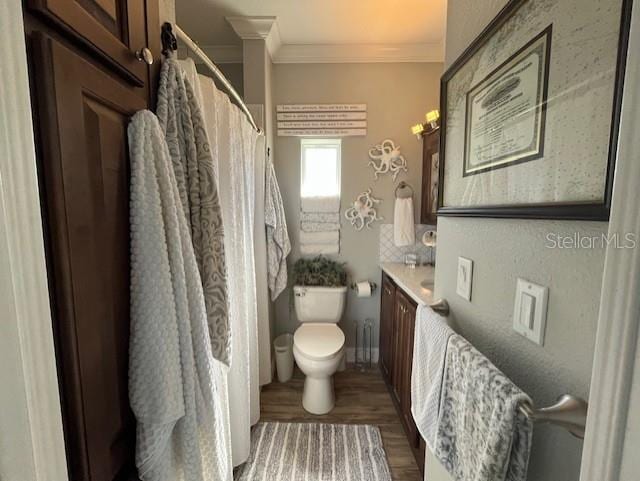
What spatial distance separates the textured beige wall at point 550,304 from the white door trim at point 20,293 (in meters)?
0.79

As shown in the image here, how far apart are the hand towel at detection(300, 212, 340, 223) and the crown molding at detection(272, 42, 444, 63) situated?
1.23 meters

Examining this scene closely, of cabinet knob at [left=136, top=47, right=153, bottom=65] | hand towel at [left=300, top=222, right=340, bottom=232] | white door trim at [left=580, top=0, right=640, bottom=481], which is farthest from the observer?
hand towel at [left=300, top=222, right=340, bottom=232]

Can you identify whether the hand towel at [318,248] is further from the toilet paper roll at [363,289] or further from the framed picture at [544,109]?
the framed picture at [544,109]

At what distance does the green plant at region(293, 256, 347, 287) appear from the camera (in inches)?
90.5

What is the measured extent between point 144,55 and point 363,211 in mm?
1902

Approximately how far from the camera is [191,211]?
0.78m

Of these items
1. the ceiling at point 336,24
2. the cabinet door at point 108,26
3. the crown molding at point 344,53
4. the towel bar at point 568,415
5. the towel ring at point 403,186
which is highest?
the ceiling at point 336,24

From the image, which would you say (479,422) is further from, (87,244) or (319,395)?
(319,395)

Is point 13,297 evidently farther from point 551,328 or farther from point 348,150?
point 348,150

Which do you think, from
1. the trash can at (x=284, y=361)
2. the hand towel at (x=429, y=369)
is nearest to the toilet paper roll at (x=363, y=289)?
the trash can at (x=284, y=361)

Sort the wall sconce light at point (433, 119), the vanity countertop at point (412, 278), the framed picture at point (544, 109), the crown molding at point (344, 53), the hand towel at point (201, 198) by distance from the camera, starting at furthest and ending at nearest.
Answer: the crown molding at point (344, 53) < the wall sconce light at point (433, 119) < the vanity countertop at point (412, 278) < the hand towel at point (201, 198) < the framed picture at point (544, 109)

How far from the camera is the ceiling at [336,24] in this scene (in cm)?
177

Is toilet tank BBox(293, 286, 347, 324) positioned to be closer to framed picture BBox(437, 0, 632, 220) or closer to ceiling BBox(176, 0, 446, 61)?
framed picture BBox(437, 0, 632, 220)

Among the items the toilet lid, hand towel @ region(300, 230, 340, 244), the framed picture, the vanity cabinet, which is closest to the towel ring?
hand towel @ region(300, 230, 340, 244)
